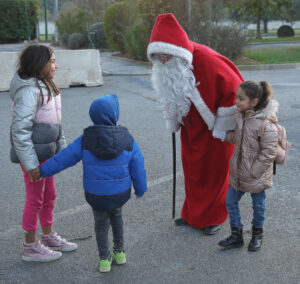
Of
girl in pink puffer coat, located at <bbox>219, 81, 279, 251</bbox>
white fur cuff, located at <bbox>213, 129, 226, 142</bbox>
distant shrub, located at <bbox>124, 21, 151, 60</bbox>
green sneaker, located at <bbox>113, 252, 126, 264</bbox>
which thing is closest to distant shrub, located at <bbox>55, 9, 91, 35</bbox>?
distant shrub, located at <bbox>124, 21, 151, 60</bbox>

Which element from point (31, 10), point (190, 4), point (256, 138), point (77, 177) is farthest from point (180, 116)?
point (31, 10)

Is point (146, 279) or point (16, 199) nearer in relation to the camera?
point (146, 279)

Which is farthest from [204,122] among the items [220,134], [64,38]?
[64,38]

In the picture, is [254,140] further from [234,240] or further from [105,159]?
[105,159]

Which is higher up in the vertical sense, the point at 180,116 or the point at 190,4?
the point at 190,4

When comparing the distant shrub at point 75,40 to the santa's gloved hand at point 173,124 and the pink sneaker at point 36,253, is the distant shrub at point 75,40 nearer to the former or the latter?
the santa's gloved hand at point 173,124

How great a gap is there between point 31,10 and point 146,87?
34994 mm

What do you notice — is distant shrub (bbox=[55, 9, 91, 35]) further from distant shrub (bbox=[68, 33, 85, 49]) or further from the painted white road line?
the painted white road line

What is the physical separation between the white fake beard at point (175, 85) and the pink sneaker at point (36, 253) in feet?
4.77

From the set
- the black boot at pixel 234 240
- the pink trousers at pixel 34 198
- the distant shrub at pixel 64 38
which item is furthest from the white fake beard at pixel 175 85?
the distant shrub at pixel 64 38

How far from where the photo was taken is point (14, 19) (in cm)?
4059

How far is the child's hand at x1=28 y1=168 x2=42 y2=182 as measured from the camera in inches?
109

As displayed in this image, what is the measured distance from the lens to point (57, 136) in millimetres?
2982

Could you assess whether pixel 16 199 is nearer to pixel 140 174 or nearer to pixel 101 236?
pixel 101 236
